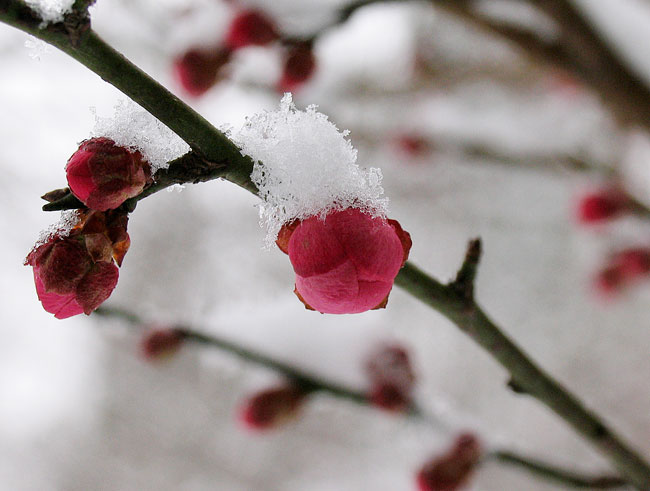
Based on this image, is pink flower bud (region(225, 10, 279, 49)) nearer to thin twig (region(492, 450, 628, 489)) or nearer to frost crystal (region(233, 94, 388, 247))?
frost crystal (region(233, 94, 388, 247))

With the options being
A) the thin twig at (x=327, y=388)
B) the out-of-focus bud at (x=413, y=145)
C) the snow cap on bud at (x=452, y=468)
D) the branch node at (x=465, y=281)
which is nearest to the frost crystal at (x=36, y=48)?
the branch node at (x=465, y=281)

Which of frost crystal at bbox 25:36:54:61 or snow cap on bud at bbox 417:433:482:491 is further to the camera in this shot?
snow cap on bud at bbox 417:433:482:491

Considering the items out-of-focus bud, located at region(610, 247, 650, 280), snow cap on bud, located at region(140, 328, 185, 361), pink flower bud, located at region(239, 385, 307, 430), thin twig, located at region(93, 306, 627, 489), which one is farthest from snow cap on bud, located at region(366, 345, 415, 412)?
out-of-focus bud, located at region(610, 247, 650, 280)

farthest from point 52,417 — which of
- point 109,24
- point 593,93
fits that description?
point 593,93

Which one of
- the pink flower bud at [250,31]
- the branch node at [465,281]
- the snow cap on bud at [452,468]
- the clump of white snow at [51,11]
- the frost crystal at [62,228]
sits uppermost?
the pink flower bud at [250,31]

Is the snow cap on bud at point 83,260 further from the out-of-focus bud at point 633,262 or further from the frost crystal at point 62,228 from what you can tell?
the out-of-focus bud at point 633,262

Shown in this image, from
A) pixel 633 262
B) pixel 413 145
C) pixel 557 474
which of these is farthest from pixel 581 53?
pixel 557 474
